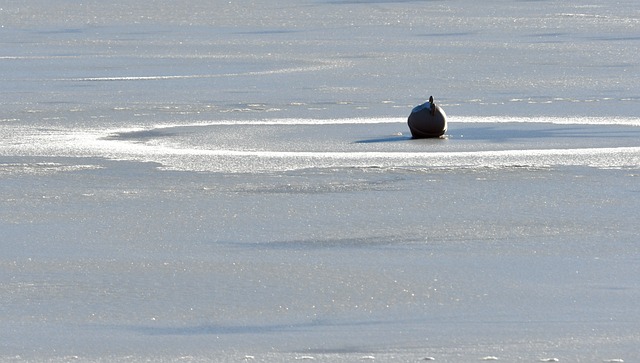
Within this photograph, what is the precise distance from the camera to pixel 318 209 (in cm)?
869

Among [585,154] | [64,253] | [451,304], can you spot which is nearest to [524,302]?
[451,304]

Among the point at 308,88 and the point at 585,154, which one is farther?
the point at 308,88

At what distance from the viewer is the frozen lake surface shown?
19.1ft

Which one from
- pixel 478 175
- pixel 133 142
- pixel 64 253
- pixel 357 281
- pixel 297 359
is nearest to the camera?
pixel 297 359

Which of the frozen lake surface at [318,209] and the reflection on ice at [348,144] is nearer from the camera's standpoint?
the frozen lake surface at [318,209]

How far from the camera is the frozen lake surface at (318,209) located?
19.1ft

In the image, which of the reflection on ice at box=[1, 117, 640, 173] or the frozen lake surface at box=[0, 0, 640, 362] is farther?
the reflection on ice at box=[1, 117, 640, 173]

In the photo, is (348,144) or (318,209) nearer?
(318,209)

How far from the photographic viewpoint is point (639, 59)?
18906mm

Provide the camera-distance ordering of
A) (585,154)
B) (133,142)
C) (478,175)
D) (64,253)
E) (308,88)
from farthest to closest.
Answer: (308,88) → (133,142) → (585,154) → (478,175) → (64,253)

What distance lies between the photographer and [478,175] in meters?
9.93

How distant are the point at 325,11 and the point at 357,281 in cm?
2170

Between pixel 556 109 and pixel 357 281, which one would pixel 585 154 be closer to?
pixel 556 109

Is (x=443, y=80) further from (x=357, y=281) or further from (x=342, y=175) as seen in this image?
(x=357, y=281)
